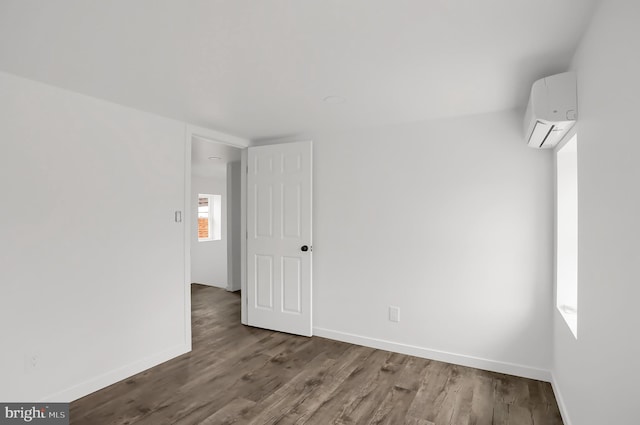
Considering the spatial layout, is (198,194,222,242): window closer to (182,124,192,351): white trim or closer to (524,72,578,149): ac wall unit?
(182,124,192,351): white trim

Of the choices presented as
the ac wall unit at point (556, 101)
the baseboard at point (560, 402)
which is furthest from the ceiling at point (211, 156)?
the baseboard at point (560, 402)

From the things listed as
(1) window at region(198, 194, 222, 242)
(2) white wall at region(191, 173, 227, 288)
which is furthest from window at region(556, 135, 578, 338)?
(1) window at region(198, 194, 222, 242)

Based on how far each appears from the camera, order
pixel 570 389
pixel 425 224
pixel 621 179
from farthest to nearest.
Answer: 1. pixel 425 224
2. pixel 570 389
3. pixel 621 179

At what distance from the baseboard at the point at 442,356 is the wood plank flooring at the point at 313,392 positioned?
6cm

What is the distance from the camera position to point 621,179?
1.22 metres

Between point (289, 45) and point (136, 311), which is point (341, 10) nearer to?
point (289, 45)

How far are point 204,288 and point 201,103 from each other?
4.52 metres

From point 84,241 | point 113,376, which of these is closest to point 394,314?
point 113,376

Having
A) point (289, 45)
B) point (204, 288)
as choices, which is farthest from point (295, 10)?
point (204, 288)

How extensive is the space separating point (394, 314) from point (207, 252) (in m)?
4.94

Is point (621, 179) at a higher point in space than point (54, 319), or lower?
higher

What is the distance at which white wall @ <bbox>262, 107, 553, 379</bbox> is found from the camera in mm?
2783

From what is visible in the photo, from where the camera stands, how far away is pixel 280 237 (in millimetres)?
3891

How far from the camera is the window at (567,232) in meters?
2.47
